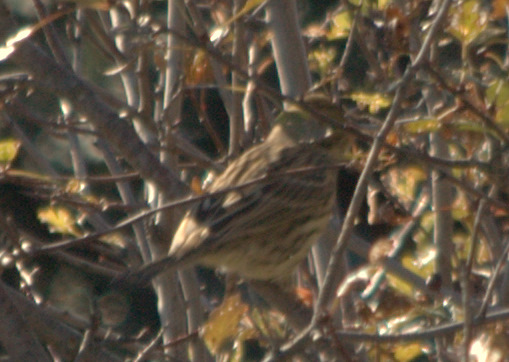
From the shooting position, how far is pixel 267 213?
4.56 metres

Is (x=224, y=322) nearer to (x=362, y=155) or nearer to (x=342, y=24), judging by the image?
(x=362, y=155)

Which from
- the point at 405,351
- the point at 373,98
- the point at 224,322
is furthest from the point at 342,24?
the point at 224,322

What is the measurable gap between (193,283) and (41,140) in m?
4.04

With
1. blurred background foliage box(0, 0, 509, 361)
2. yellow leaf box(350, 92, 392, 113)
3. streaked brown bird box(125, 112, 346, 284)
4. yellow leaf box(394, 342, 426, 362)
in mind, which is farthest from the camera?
streaked brown bird box(125, 112, 346, 284)

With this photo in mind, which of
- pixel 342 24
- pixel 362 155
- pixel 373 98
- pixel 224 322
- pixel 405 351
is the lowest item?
pixel 405 351

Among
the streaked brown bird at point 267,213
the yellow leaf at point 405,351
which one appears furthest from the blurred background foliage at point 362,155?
the streaked brown bird at point 267,213

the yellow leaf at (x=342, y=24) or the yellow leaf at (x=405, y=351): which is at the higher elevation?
the yellow leaf at (x=342, y=24)

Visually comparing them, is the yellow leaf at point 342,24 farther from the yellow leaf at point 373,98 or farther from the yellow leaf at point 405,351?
the yellow leaf at point 405,351

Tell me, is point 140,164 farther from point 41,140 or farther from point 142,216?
point 41,140

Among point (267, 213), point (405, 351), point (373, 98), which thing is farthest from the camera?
point (267, 213)

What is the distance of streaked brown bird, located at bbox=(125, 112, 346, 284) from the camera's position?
412 cm

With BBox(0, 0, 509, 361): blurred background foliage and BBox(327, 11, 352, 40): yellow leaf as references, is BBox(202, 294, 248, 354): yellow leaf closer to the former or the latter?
BBox(0, 0, 509, 361): blurred background foliage

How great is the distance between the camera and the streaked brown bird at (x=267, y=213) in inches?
162

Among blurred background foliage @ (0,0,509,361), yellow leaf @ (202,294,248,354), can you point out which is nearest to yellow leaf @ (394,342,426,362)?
blurred background foliage @ (0,0,509,361)
